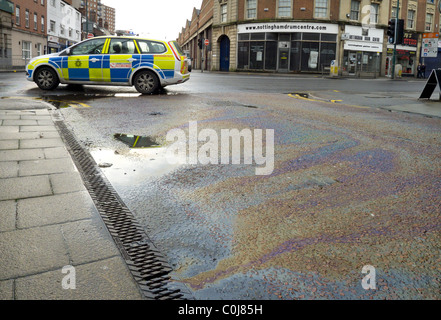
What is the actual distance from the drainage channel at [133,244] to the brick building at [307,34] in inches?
1371

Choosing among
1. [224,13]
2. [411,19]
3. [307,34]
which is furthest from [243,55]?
[411,19]

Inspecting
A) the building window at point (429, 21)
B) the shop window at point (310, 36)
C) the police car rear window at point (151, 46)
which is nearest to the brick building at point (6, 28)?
the shop window at point (310, 36)

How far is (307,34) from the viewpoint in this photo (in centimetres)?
3669

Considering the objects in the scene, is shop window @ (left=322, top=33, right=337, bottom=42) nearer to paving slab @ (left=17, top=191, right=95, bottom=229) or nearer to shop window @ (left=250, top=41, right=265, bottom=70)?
shop window @ (left=250, top=41, right=265, bottom=70)

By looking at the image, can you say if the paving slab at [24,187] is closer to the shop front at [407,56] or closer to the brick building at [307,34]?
the brick building at [307,34]

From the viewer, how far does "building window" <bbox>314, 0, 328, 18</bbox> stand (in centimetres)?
3719

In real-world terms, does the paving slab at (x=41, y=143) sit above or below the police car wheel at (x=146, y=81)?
below

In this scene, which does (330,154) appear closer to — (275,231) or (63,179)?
(275,231)

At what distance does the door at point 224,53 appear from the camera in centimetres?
4291

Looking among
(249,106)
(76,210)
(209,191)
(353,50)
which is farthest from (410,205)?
(353,50)

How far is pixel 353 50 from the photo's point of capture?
38.6 meters

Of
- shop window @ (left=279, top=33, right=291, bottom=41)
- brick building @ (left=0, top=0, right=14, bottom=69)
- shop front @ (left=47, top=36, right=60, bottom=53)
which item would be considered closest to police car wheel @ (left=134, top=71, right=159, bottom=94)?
brick building @ (left=0, top=0, right=14, bottom=69)

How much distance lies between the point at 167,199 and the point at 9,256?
1.23m

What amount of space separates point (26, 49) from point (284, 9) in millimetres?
26759
